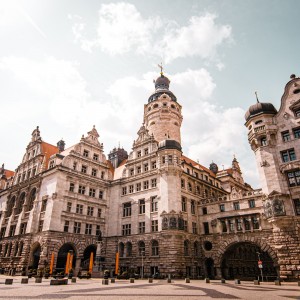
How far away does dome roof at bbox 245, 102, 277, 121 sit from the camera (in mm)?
35125

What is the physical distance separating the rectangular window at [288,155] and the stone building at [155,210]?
12 cm

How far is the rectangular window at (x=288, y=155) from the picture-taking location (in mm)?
31973

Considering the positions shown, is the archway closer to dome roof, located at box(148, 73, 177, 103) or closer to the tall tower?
the tall tower

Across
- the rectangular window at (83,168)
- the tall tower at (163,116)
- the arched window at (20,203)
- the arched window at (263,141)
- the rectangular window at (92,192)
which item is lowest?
the arched window at (20,203)

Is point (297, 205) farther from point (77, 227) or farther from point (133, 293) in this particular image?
point (77, 227)

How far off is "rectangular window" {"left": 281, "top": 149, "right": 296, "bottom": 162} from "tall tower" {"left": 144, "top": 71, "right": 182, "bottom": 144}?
2653cm

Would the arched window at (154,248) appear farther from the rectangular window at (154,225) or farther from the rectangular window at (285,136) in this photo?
the rectangular window at (285,136)

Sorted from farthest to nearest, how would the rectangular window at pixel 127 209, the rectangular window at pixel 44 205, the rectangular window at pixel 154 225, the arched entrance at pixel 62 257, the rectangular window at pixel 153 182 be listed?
the rectangular window at pixel 127 209 → the rectangular window at pixel 153 182 → the rectangular window at pixel 44 205 → the rectangular window at pixel 154 225 → the arched entrance at pixel 62 257

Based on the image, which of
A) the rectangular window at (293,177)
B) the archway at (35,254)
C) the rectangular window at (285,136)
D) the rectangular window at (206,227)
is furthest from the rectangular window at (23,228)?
the rectangular window at (285,136)

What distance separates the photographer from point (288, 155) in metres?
32.2

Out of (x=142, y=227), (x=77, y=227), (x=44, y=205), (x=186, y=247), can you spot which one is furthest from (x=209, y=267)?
(x=44, y=205)

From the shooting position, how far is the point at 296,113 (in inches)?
1314

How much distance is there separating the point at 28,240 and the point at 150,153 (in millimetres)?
24442

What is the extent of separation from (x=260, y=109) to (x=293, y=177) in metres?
10.3
